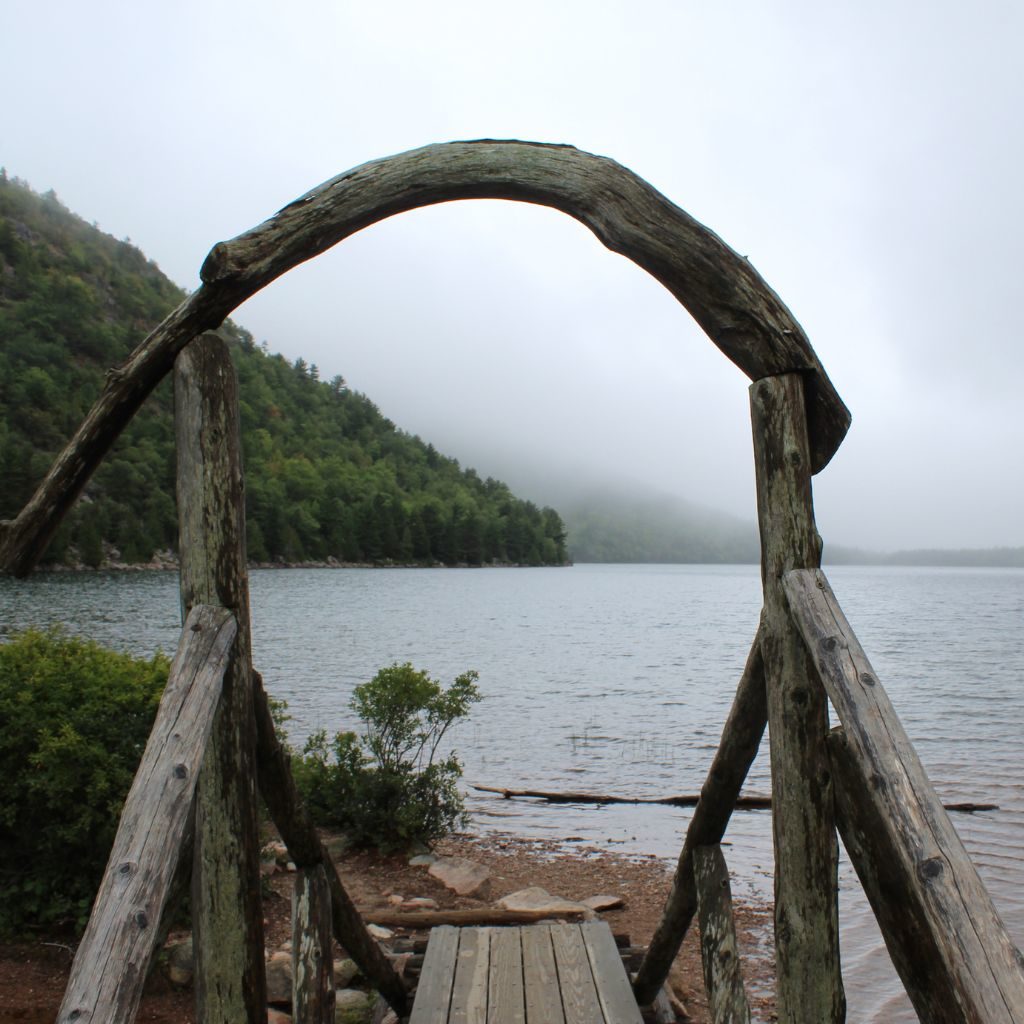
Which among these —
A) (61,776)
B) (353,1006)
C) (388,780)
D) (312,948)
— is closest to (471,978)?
(312,948)

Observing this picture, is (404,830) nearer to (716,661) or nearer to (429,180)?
(429,180)

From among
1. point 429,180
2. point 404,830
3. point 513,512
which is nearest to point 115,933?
point 429,180

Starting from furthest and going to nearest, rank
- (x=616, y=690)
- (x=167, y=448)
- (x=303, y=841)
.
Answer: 1. (x=167, y=448)
2. (x=616, y=690)
3. (x=303, y=841)

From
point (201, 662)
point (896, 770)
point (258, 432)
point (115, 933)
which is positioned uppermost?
point (258, 432)

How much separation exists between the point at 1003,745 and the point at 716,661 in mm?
16919

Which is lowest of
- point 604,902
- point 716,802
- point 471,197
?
point 604,902

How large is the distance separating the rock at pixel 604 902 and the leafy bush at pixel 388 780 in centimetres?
204

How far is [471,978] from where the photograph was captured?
481cm

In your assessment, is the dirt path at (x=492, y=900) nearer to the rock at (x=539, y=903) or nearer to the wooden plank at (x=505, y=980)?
the rock at (x=539, y=903)

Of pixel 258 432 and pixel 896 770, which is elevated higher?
pixel 258 432

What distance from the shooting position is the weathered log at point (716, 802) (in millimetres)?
3490

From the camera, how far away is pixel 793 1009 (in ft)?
10.1

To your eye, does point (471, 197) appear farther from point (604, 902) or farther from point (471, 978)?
point (604, 902)

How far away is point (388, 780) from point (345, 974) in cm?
346
